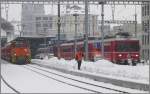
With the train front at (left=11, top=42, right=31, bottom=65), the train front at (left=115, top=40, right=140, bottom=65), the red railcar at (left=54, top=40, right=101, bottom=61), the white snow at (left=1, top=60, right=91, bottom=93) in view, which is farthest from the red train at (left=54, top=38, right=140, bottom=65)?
the white snow at (left=1, top=60, right=91, bottom=93)

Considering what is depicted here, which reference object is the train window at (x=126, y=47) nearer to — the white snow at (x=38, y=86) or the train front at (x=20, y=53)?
the train front at (x=20, y=53)

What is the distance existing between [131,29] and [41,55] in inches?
2468

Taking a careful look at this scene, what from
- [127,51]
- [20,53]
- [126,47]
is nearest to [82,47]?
[20,53]

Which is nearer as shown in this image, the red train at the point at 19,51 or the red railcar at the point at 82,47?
the red railcar at the point at 82,47

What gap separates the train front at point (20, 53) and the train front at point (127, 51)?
43.1 feet

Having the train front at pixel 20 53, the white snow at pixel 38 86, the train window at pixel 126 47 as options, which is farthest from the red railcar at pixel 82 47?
the white snow at pixel 38 86

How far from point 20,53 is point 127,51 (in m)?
14.2

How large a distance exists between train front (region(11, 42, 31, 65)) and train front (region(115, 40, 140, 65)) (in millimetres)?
13142

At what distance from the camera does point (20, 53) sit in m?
61.6

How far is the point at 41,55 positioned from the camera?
95625 mm

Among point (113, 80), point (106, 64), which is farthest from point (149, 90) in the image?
point (106, 64)

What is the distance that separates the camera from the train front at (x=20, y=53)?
6151 centimetres

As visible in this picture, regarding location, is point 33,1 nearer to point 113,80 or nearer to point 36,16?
point 113,80

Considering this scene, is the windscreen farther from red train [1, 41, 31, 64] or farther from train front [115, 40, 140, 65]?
red train [1, 41, 31, 64]
